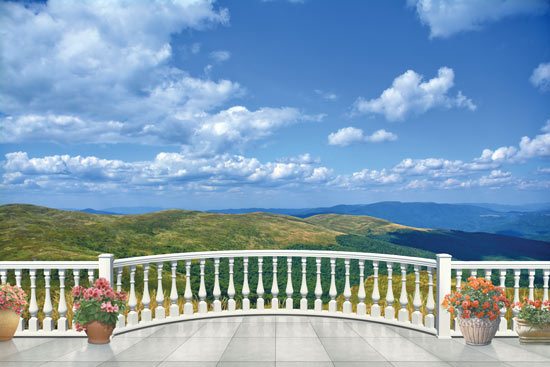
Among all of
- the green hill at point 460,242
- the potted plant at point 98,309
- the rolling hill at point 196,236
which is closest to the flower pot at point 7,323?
the potted plant at point 98,309

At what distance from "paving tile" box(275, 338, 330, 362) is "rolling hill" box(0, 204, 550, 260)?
129 ft

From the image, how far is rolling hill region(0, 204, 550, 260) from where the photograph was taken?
A: 169ft

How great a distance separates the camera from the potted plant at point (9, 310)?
7309 mm

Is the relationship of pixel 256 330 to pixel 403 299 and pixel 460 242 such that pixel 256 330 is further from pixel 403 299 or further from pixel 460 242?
pixel 460 242

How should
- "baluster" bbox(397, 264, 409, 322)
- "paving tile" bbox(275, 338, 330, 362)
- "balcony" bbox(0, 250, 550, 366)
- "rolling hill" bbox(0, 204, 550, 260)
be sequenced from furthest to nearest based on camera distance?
"rolling hill" bbox(0, 204, 550, 260)
"baluster" bbox(397, 264, 409, 322)
"balcony" bbox(0, 250, 550, 366)
"paving tile" bbox(275, 338, 330, 362)

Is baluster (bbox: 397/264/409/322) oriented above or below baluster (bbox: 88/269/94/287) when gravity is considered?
below

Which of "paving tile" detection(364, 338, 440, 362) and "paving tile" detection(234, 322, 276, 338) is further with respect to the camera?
"paving tile" detection(234, 322, 276, 338)

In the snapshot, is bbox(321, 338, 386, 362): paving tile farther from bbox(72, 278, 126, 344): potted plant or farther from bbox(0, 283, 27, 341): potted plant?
bbox(0, 283, 27, 341): potted plant

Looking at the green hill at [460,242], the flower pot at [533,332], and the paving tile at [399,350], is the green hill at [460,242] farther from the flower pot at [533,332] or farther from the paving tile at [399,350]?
the paving tile at [399,350]

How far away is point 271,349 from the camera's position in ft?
22.3

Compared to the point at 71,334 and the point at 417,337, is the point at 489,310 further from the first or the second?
the point at 71,334

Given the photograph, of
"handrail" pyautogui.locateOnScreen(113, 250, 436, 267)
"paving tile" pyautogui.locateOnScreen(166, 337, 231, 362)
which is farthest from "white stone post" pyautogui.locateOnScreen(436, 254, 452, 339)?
"paving tile" pyautogui.locateOnScreen(166, 337, 231, 362)

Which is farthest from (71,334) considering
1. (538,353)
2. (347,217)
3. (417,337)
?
(347,217)

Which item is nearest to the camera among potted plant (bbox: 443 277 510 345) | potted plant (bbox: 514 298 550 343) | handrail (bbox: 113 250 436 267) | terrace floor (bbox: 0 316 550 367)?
terrace floor (bbox: 0 316 550 367)
